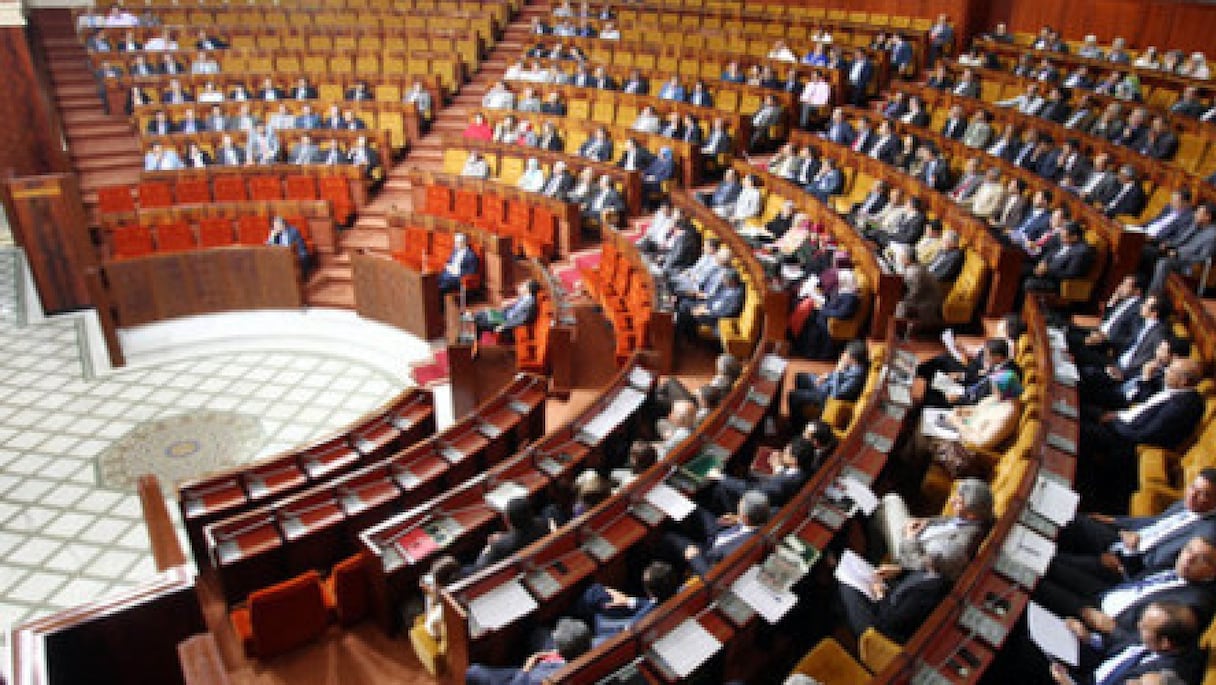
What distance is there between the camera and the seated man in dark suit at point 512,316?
519 cm

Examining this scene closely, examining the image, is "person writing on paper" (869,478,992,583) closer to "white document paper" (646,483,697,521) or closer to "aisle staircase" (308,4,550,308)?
"white document paper" (646,483,697,521)

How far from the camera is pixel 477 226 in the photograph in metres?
6.74

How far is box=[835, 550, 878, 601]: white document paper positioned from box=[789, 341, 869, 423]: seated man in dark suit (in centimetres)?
119

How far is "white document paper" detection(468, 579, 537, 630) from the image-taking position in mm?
2443

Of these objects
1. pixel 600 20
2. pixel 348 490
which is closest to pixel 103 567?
pixel 348 490

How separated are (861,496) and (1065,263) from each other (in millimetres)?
2367

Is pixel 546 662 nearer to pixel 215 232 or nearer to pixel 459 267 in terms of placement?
pixel 459 267

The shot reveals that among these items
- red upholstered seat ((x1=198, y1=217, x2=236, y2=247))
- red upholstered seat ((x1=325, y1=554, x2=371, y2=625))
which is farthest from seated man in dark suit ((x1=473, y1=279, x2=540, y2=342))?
red upholstered seat ((x1=198, y1=217, x2=236, y2=247))

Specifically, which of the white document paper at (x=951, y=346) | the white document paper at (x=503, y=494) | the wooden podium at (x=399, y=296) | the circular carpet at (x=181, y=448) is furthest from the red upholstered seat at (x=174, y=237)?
the white document paper at (x=951, y=346)

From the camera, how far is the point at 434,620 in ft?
8.68

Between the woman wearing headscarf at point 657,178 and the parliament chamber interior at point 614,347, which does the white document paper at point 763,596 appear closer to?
the parliament chamber interior at point 614,347

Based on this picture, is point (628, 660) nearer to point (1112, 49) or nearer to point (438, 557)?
point (438, 557)

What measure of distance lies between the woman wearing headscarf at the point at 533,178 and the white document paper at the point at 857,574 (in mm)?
4875

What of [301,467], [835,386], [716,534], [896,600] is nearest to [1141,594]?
[896,600]
